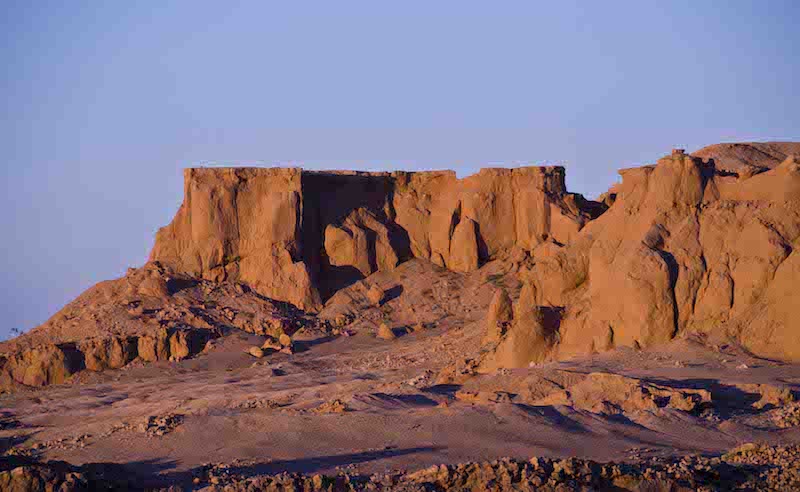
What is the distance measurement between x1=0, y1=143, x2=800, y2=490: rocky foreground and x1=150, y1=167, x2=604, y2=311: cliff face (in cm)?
7

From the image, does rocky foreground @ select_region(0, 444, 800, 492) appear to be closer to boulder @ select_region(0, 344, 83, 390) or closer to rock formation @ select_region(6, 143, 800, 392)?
rock formation @ select_region(6, 143, 800, 392)

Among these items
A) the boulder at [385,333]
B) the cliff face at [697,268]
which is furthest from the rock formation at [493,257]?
the boulder at [385,333]

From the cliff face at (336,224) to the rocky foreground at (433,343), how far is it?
7 cm

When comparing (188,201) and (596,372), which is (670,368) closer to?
(596,372)

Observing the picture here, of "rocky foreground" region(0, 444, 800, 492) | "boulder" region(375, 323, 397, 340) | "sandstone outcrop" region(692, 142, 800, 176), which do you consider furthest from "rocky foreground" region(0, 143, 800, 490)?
"sandstone outcrop" region(692, 142, 800, 176)

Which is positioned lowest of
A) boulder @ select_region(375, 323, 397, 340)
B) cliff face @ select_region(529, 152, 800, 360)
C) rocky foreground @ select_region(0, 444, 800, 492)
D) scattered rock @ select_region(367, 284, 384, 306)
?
boulder @ select_region(375, 323, 397, 340)

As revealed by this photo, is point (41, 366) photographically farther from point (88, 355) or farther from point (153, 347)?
point (153, 347)

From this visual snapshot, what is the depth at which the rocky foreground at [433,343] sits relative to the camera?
1575cm

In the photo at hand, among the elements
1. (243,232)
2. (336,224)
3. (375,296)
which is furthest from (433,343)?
(243,232)

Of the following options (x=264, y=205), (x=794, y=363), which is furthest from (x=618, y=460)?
(x=264, y=205)

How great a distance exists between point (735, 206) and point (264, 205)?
1712 centimetres

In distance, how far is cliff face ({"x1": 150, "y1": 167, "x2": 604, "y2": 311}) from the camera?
37.8 metres

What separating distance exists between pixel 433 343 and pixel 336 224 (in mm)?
9280

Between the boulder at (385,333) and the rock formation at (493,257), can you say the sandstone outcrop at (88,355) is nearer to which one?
the rock formation at (493,257)
